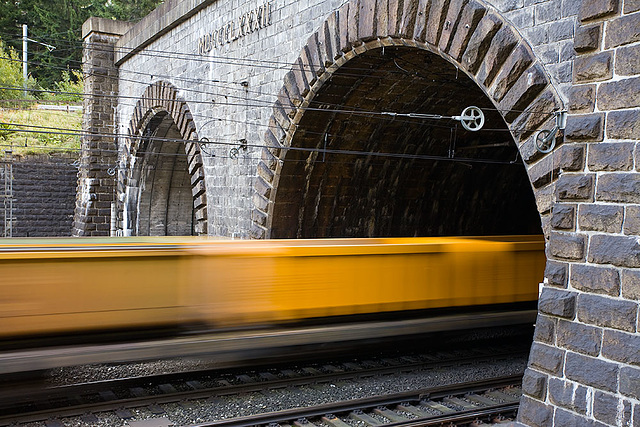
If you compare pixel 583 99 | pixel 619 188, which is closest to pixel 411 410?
pixel 619 188

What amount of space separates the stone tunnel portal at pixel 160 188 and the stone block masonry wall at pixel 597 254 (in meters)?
15.5

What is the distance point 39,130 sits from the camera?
30484 millimetres

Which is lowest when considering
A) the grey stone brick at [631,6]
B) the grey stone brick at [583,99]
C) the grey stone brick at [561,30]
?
the grey stone brick at [583,99]

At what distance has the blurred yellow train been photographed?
6020mm

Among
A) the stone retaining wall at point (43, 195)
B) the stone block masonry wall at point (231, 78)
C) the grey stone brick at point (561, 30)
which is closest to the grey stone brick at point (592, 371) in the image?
the grey stone brick at point (561, 30)

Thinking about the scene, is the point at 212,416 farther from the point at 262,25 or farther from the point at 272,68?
the point at 262,25

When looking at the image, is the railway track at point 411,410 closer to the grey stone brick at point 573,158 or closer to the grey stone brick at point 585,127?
the grey stone brick at point 573,158

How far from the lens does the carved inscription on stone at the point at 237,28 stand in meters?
11.9

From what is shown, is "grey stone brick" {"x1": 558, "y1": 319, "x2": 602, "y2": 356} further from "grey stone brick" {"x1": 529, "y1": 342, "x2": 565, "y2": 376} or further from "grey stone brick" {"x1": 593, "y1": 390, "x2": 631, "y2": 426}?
"grey stone brick" {"x1": 593, "y1": 390, "x2": 631, "y2": 426}

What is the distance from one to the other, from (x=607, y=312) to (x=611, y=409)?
605 millimetres

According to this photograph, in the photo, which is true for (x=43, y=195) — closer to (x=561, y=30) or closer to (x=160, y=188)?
(x=160, y=188)

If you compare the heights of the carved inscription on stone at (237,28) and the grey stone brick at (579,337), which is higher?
the carved inscription on stone at (237,28)

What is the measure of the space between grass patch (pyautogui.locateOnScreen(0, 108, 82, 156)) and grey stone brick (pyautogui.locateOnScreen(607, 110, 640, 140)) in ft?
75.1

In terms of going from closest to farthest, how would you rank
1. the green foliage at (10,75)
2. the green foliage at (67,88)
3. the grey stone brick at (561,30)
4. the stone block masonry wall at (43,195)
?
the grey stone brick at (561,30)
the stone block masonry wall at (43,195)
the green foliage at (10,75)
the green foliage at (67,88)
